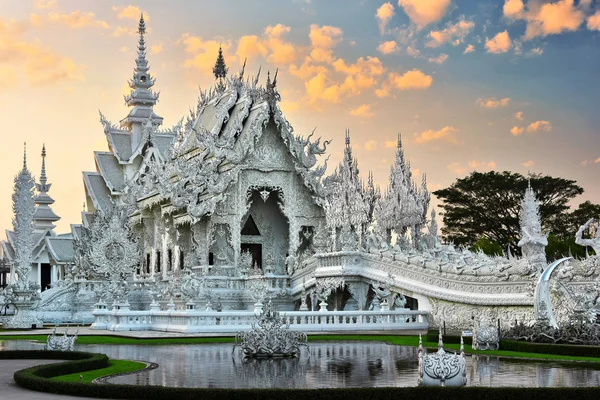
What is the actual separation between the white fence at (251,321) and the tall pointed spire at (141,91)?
25.9 metres

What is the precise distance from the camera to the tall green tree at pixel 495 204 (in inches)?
2084

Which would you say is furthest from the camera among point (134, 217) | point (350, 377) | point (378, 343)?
point (134, 217)

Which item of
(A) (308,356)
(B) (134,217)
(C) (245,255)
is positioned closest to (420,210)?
(C) (245,255)

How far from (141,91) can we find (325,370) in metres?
40.2

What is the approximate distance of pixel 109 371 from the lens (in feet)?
46.8

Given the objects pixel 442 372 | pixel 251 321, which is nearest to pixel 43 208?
pixel 251 321

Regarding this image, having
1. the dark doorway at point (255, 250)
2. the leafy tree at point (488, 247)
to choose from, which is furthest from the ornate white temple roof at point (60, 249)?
the leafy tree at point (488, 247)

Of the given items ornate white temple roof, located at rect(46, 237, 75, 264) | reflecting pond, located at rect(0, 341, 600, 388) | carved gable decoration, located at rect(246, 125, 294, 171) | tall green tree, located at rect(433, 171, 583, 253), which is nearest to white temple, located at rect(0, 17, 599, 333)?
carved gable decoration, located at rect(246, 125, 294, 171)

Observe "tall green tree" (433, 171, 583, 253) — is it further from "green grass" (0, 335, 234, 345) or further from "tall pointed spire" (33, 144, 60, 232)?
"green grass" (0, 335, 234, 345)

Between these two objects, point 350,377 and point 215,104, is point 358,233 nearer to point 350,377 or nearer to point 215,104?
point 215,104

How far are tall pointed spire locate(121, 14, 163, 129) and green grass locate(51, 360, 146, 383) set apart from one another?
37.1 metres

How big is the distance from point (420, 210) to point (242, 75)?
872 centimetres

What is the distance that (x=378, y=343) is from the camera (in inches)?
833

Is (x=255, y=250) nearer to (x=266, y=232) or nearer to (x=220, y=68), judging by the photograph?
(x=266, y=232)
